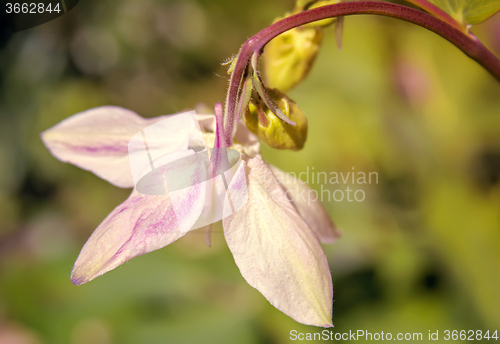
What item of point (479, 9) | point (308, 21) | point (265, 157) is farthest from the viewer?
point (265, 157)

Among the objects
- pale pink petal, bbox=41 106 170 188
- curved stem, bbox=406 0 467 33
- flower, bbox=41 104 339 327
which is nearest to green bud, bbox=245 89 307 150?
flower, bbox=41 104 339 327

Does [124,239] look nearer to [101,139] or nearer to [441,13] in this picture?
[101,139]

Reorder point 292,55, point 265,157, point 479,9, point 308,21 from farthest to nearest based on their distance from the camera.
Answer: point 265,157 < point 292,55 < point 479,9 < point 308,21

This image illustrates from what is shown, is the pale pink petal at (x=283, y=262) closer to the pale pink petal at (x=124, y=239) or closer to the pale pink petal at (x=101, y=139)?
the pale pink petal at (x=124, y=239)

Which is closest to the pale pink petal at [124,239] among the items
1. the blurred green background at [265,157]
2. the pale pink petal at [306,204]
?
the pale pink petal at [306,204]

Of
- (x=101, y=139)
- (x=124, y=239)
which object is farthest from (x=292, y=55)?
(x=124, y=239)

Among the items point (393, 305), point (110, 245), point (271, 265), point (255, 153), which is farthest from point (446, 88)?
point (110, 245)
